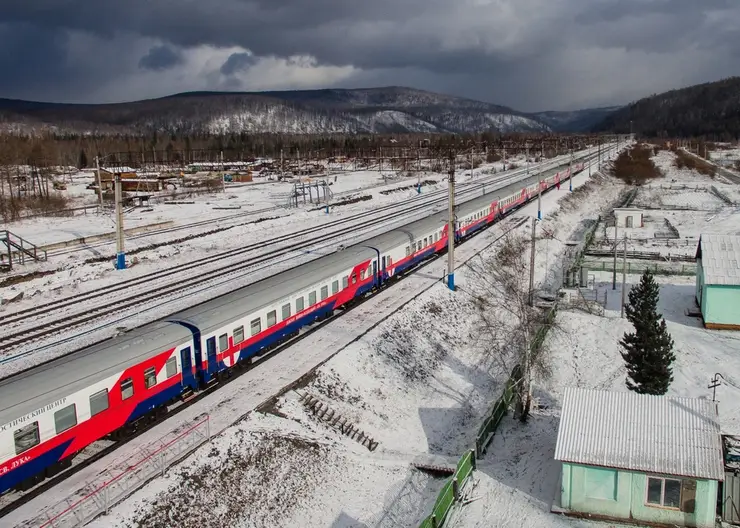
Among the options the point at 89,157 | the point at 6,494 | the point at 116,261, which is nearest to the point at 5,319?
the point at 116,261

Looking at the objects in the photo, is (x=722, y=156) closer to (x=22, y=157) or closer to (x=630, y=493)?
(x=22, y=157)

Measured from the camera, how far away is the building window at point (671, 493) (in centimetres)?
1706

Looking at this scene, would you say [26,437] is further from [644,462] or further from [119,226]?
[119,226]

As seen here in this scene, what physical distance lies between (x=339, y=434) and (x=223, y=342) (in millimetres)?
5491

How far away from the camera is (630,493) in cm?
1753

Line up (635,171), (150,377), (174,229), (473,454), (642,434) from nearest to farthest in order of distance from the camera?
(642,434)
(150,377)
(473,454)
(174,229)
(635,171)

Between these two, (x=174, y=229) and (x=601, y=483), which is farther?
(x=174, y=229)

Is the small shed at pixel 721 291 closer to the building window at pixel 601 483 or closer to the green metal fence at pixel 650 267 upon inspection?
the green metal fence at pixel 650 267

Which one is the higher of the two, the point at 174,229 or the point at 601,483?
the point at 174,229

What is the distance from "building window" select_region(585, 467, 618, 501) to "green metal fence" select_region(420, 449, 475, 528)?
145 inches

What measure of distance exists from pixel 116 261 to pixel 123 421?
28.5m

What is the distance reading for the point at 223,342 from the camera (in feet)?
78.6

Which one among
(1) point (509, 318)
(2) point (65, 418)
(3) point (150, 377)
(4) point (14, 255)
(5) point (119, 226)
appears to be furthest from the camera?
(4) point (14, 255)

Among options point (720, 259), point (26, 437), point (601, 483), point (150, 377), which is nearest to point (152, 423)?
point (150, 377)
